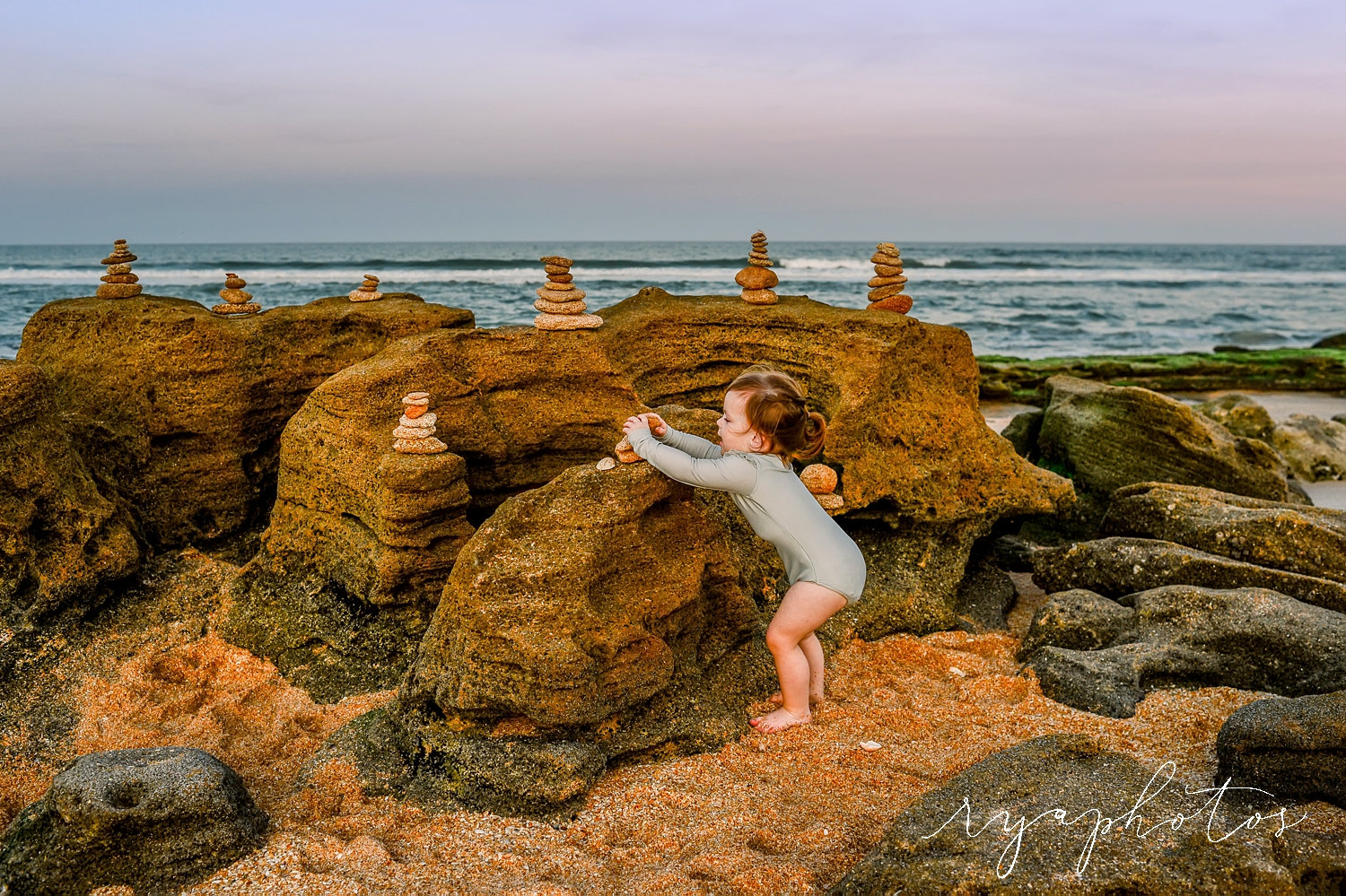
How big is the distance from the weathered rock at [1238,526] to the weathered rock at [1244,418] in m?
5.69

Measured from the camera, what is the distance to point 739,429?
445 cm

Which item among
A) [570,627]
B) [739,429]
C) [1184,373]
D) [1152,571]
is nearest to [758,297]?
[739,429]

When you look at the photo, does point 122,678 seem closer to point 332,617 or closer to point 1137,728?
point 332,617

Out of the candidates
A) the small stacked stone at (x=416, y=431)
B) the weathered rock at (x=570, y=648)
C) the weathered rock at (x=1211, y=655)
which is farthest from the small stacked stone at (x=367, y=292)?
the weathered rock at (x=1211, y=655)

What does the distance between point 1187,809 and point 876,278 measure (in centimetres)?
472

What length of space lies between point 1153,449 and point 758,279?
15.5 ft

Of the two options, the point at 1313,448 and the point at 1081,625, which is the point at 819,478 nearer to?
the point at 1081,625

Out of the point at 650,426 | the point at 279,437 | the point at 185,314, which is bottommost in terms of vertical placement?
the point at 279,437

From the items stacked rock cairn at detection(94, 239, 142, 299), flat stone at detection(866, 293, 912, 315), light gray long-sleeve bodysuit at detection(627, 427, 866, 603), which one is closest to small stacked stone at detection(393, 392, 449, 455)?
light gray long-sleeve bodysuit at detection(627, 427, 866, 603)

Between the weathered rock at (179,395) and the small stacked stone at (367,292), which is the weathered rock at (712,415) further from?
the small stacked stone at (367,292)

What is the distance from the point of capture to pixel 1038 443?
10.1m

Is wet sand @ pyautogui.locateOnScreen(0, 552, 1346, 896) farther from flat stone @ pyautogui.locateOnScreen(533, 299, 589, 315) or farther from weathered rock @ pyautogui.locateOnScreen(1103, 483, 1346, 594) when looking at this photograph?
flat stone @ pyautogui.locateOnScreen(533, 299, 589, 315)

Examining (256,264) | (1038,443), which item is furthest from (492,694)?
(256,264)

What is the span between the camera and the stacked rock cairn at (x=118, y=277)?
659 cm
